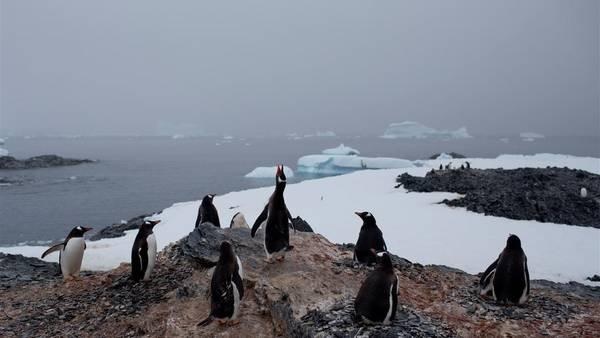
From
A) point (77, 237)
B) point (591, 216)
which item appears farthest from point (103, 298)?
point (591, 216)

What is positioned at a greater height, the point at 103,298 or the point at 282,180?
the point at 282,180

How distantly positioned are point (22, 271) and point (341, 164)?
40.3 metres

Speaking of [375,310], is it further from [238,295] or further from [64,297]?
[64,297]

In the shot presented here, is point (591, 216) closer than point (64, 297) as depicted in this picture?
No

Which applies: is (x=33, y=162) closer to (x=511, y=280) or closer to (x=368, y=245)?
(x=368, y=245)

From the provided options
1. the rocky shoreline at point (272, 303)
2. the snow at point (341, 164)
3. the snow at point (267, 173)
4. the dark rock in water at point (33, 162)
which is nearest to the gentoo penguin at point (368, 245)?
the rocky shoreline at point (272, 303)

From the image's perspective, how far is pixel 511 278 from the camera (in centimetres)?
493

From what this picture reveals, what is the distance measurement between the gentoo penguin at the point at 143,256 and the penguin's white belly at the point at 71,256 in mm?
1389

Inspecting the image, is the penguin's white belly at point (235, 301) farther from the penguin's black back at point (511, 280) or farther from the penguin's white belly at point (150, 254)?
the penguin's black back at point (511, 280)

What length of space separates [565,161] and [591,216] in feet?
72.8

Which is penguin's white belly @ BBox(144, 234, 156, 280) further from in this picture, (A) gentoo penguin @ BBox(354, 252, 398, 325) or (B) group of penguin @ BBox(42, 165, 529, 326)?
(A) gentoo penguin @ BBox(354, 252, 398, 325)

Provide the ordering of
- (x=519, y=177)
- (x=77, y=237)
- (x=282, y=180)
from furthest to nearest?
1. (x=519, y=177)
2. (x=77, y=237)
3. (x=282, y=180)

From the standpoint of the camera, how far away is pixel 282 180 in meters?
5.81

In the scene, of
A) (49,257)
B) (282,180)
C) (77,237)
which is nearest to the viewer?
(282,180)
